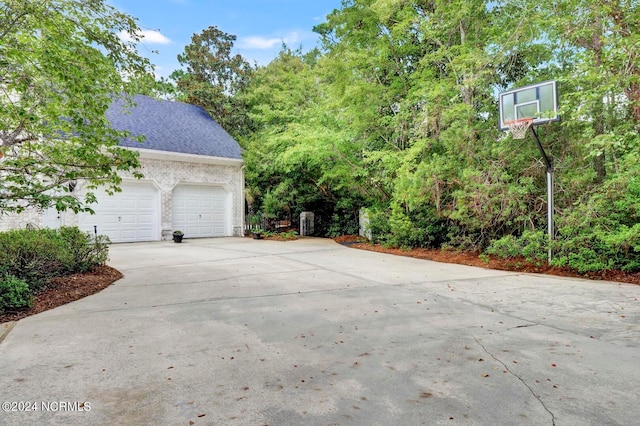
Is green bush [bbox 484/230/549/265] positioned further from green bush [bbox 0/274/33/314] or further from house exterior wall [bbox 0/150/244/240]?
house exterior wall [bbox 0/150/244/240]

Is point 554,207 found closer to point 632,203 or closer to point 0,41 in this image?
point 632,203

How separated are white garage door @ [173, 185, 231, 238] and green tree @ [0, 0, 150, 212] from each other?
884 cm

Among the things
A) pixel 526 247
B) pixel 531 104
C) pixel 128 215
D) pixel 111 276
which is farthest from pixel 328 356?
pixel 128 215

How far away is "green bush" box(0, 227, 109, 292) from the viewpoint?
199 inches

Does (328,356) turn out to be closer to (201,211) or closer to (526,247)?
(526,247)

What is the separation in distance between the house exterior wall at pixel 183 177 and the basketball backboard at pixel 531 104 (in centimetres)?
1049

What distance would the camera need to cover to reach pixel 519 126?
7348 mm

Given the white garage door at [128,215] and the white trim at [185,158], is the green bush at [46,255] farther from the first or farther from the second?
the white trim at [185,158]

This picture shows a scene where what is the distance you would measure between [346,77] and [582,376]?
410 inches

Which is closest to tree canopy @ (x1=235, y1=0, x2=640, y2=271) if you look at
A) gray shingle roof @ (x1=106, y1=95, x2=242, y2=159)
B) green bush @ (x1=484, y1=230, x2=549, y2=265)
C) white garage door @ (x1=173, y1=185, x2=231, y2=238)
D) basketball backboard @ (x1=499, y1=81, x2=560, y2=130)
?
green bush @ (x1=484, y1=230, x2=549, y2=265)

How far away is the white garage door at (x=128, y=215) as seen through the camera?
1238 centimetres

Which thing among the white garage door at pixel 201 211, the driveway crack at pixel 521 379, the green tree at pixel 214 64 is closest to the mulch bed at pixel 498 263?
the driveway crack at pixel 521 379

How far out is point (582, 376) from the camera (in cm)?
271

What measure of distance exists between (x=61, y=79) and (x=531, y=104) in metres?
8.02
